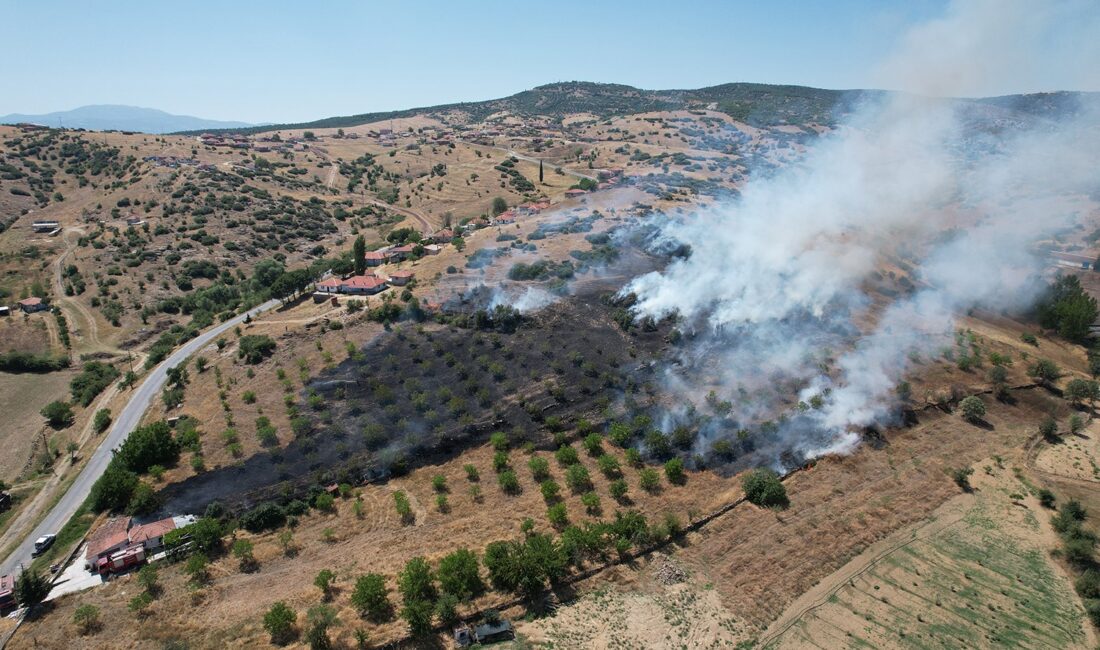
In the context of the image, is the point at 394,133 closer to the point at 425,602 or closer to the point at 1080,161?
the point at 1080,161

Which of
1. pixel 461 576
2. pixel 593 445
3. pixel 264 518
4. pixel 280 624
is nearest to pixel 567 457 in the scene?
pixel 593 445

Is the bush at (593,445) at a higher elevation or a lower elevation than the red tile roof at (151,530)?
higher

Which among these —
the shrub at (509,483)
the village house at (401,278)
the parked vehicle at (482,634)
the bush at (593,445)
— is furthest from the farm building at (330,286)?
the parked vehicle at (482,634)

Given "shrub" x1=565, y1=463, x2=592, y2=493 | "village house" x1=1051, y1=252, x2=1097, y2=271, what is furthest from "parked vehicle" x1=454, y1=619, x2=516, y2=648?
"village house" x1=1051, y1=252, x2=1097, y2=271

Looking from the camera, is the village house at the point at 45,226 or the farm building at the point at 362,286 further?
the village house at the point at 45,226

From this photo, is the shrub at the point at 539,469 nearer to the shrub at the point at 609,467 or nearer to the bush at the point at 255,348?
the shrub at the point at 609,467
